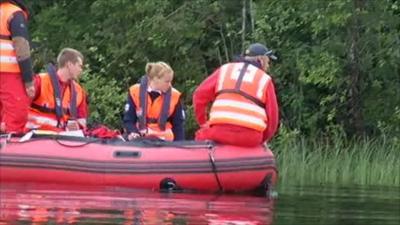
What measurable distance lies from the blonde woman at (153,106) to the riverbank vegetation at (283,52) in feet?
12.2

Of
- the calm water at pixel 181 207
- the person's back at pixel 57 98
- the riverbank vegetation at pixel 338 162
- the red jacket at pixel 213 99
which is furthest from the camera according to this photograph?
the riverbank vegetation at pixel 338 162

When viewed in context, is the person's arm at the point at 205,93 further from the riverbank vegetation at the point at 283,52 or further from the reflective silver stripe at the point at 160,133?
the riverbank vegetation at the point at 283,52

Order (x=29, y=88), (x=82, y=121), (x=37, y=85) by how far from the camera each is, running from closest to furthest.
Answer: (x=29, y=88), (x=37, y=85), (x=82, y=121)

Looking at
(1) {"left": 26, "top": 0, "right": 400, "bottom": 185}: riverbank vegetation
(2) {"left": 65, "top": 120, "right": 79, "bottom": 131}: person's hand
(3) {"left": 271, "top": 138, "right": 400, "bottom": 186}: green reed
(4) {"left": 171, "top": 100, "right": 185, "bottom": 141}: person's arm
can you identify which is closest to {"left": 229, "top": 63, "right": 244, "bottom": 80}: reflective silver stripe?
(4) {"left": 171, "top": 100, "right": 185, "bottom": 141}: person's arm

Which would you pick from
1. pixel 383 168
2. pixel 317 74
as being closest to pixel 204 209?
pixel 383 168

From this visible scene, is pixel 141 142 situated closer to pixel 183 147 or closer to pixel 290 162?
pixel 183 147

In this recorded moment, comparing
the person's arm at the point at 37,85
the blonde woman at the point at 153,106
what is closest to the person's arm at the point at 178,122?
the blonde woman at the point at 153,106

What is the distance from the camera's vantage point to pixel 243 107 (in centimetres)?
1136

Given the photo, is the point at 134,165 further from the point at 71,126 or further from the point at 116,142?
the point at 71,126

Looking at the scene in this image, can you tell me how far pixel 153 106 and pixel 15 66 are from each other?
4.76ft

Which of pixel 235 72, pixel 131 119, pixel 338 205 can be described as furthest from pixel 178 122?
pixel 338 205

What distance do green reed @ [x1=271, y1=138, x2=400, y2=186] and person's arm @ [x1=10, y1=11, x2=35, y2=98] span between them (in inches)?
124

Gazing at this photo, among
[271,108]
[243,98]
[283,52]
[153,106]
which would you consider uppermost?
[243,98]

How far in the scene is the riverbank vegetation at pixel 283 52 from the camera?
1745 cm
